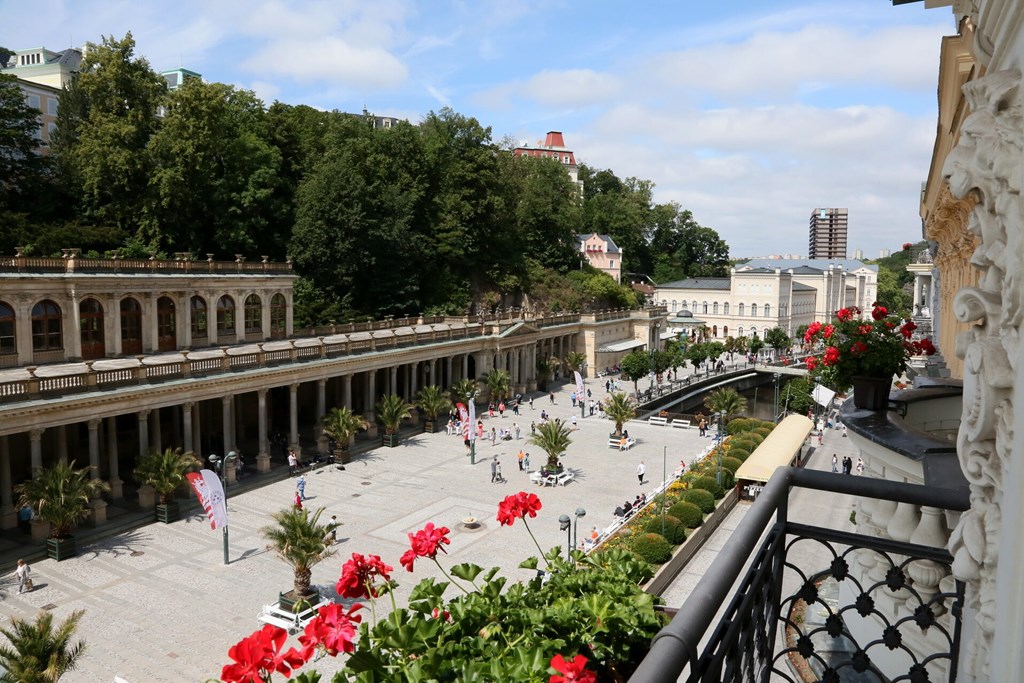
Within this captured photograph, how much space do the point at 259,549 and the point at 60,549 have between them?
6.13 m

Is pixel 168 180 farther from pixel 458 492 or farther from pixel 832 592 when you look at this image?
pixel 832 592

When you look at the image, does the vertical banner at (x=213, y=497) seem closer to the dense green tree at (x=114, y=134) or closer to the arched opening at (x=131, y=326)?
the arched opening at (x=131, y=326)

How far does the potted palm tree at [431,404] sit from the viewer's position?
147 feet

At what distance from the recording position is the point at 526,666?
5.41 m

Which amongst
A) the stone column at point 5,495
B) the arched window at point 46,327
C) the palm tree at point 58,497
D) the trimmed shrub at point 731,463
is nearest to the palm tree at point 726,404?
the trimmed shrub at point 731,463

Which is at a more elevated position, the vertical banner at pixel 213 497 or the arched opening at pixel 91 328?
the arched opening at pixel 91 328

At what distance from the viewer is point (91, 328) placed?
35.9 m

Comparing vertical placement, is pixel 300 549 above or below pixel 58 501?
below

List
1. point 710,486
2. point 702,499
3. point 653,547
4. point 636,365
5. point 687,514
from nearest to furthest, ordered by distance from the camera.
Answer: point 653,547
point 687,514
point 702,499
point 710,486
point 636,365

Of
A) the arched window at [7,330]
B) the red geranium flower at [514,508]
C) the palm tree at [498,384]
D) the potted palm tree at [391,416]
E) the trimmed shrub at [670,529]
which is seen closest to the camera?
the red geranium flower at [514,508]

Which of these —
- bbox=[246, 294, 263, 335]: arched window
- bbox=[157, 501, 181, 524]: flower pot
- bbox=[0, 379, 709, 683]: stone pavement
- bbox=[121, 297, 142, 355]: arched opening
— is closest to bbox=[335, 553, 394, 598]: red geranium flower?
bbox=[0, 379, 709, 683]: stone pavement

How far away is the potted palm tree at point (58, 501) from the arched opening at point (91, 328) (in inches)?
459

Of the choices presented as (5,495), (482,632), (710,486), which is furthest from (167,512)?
(482,632)

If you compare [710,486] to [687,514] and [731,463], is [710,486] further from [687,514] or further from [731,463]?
[687,514]
